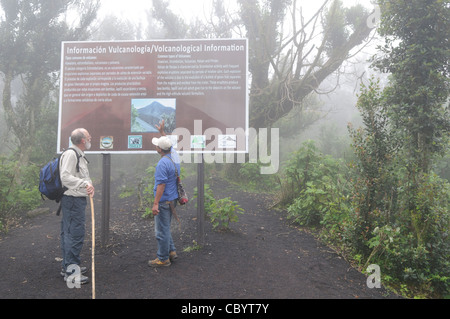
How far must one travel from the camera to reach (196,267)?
4508mm

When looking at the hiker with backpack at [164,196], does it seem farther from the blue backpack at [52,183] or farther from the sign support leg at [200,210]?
the blue backpack at [52,183]

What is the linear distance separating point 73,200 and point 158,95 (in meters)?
2.08

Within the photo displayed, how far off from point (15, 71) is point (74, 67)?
29.4 feet

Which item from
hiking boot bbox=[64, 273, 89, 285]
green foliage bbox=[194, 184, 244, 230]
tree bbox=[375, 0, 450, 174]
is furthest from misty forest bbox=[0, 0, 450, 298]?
hiking boot bbox=[64, 273, 89, 285]

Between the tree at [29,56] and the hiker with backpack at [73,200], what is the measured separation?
8.59m

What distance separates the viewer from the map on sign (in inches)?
203

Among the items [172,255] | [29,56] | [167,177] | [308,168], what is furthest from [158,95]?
[29,56]

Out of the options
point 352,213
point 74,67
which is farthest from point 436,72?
point 74,67

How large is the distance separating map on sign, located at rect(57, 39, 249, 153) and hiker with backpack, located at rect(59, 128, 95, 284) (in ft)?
3.67

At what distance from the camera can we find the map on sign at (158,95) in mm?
5168

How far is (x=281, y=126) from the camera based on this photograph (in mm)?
18562

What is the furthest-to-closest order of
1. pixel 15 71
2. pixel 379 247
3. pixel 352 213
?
1. pixel 15 71
2. pixel 352 213
3. pixel 379 247

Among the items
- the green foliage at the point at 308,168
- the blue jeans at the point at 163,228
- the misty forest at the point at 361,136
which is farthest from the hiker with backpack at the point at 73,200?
the green foliage at the point at 308,168
